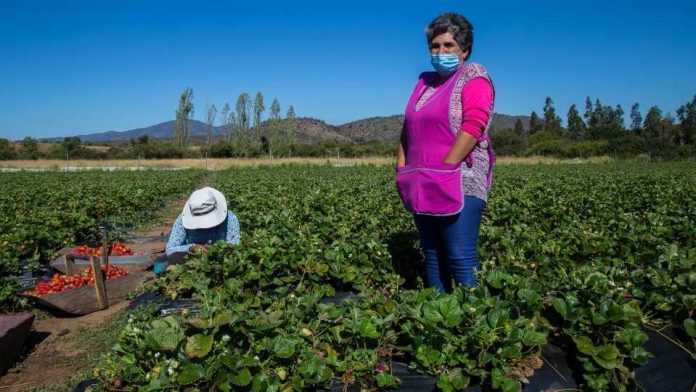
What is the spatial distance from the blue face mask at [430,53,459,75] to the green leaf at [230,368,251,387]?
1.95m

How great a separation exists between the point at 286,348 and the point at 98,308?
3481mm

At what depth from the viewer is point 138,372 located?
2.17 m

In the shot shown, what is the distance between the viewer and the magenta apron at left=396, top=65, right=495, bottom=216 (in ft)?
→ 9.39

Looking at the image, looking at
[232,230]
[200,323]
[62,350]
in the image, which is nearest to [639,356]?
[200,323]

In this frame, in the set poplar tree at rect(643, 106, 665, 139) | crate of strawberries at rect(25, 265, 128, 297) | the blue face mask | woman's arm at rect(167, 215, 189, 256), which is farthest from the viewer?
poplar tree at rect(643, 106, 665, 139)

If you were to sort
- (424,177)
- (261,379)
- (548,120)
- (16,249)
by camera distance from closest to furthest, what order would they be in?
(261,379) → (424,177) → (16,249) → (548,120)

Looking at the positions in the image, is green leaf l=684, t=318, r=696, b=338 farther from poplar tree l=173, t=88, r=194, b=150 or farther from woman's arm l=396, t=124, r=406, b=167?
poplar tree l=173, t=88, r=194, b=150

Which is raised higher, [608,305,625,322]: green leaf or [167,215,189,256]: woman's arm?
[608,305,625,322]: green leaf

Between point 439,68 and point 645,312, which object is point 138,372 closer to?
point 439,68

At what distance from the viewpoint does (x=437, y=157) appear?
2.91 m

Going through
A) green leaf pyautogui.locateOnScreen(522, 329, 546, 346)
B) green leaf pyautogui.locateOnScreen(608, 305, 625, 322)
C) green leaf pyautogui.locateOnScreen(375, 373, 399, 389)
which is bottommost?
green leaf pyautogui.locateOnScreen(375, 373, 399, 389)

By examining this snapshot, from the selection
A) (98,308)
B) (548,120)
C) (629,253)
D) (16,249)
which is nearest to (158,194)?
(16,249)

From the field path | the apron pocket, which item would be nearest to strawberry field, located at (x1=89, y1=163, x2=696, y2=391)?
the apron pocket

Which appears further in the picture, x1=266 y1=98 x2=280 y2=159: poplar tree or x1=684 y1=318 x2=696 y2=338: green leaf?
x1=266 y1=98 x2=280 y2=159: poplar tree
